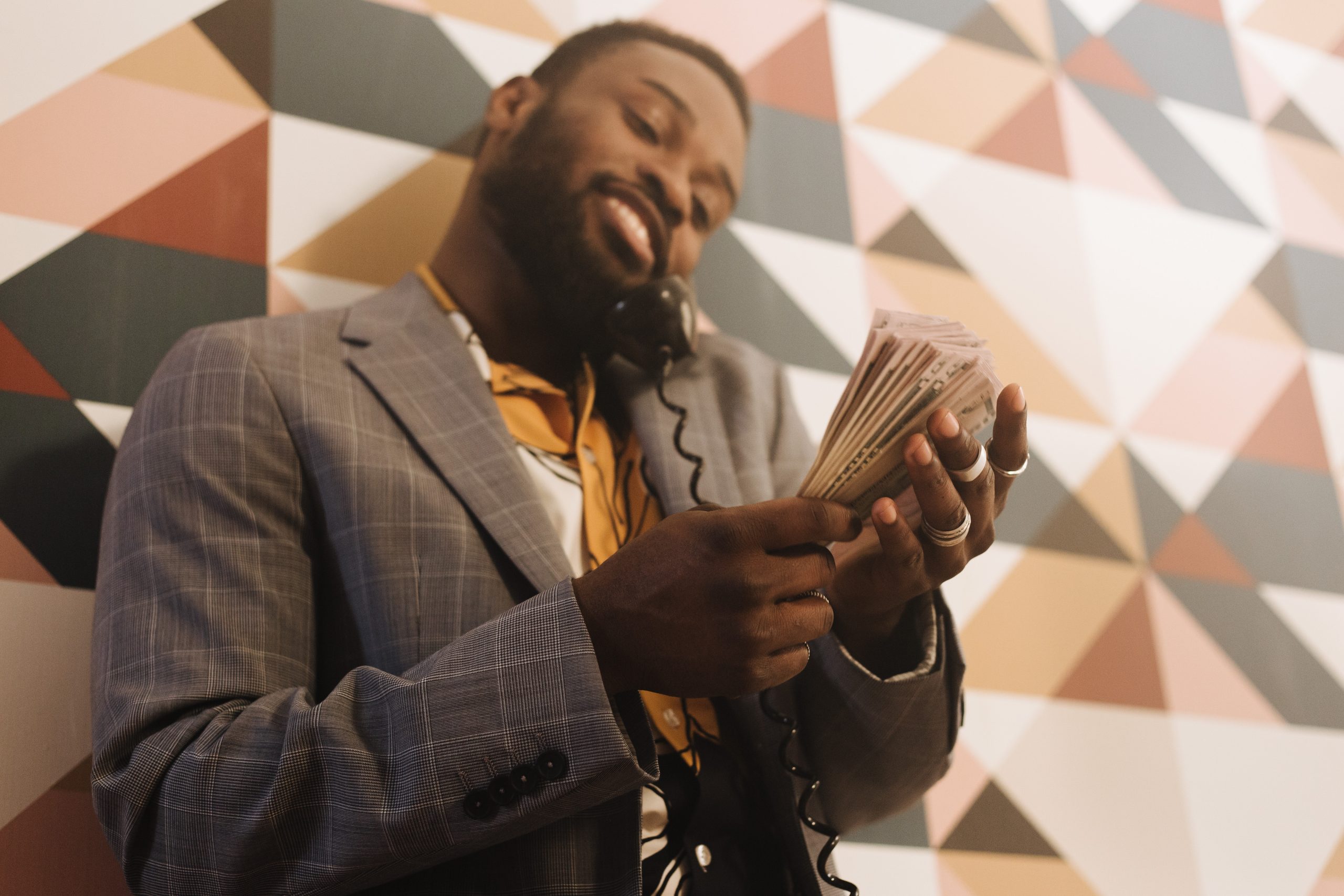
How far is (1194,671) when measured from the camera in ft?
5.70

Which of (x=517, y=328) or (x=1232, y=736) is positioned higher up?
(x=517, y=328)

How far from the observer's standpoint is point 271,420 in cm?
105

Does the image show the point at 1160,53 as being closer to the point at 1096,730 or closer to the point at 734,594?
the point at 1096,730

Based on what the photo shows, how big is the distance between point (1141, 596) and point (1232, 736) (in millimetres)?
282

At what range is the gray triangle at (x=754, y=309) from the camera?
66.9 inches

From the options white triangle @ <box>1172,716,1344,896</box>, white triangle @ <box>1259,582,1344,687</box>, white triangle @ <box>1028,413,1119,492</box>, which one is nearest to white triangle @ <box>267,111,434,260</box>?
white triangle @ <box>1028,413,1119,492</box>

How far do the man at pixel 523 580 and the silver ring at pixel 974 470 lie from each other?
17mm

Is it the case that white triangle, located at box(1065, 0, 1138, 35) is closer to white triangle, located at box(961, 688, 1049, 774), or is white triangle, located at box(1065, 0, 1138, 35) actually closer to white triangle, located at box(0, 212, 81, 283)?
white triangle, located at box(961, 688, 1049, 774)

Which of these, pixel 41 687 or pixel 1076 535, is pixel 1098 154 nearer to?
pixel 1076 535

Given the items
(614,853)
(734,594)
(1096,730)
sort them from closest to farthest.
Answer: (734,594) < (614,853) < (1096,730)

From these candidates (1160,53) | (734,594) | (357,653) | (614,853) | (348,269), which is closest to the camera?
(734,594)

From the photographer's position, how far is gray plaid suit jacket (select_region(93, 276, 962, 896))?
2.68 ft

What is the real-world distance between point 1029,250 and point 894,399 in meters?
1.30

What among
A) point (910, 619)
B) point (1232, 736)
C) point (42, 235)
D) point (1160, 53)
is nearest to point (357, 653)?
point (910, 619)
